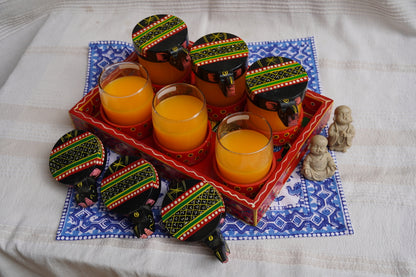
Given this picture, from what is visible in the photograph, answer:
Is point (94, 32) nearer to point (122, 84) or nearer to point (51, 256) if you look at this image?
point (122, 84)

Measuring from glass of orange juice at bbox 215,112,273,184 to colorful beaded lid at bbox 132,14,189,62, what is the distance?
241 millimetres

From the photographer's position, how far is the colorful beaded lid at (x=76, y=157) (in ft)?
3.01

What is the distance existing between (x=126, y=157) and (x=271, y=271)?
40cm

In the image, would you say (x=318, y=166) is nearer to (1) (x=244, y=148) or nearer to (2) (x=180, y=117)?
(1) (x=244, y=148)

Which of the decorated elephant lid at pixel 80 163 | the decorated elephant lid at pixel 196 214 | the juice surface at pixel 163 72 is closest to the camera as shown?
the decorated elephant lid at pixel 196 214

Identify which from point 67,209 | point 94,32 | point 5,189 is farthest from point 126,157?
point 94,32

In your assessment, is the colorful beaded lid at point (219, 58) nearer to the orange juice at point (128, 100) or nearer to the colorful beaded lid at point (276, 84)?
the colorful beaded lid at point (276, 84)

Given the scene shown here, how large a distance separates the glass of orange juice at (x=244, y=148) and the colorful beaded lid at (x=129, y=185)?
15 centimetres

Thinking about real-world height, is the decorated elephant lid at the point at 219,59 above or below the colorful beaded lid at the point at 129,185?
above

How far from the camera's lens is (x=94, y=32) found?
1.38m

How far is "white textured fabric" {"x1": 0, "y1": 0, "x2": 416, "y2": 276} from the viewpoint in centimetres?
83

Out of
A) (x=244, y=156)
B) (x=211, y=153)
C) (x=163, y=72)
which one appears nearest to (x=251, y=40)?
(x=163, y=72)

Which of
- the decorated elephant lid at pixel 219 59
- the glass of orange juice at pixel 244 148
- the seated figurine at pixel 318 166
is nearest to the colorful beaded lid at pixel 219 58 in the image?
the decorated elephant lid at pixel 219 59

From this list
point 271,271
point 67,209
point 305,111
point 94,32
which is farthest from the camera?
point 94,32
